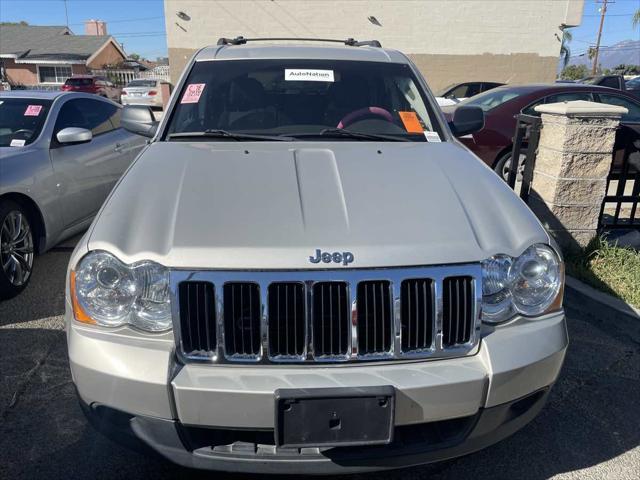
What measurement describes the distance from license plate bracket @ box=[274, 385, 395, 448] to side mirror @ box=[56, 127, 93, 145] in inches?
147

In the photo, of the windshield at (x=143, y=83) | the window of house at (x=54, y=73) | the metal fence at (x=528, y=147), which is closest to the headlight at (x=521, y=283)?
the metal fence at (x=528, y=147)

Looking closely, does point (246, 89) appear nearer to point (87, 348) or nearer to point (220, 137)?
point (220, 137)

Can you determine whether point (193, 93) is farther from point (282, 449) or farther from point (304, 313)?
point (282, 449)

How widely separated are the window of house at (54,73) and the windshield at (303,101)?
4414cm

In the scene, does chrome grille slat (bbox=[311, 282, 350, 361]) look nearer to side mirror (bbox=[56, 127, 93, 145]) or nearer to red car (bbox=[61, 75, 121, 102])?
side mirror (bbox=[56, 127, 93, 145])

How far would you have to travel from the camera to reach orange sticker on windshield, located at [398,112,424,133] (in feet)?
10.5

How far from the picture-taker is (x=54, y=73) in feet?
136

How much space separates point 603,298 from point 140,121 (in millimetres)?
3587

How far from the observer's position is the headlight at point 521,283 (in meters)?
2.02

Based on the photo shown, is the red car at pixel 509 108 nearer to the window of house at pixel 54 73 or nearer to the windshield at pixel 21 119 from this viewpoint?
the windshield at pixel 21 119

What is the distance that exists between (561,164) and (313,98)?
2.35 meters

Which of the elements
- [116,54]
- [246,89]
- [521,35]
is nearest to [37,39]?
[116,54]

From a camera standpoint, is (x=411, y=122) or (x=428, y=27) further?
(x=428, y=27)

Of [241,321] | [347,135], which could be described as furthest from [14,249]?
[241,321]
